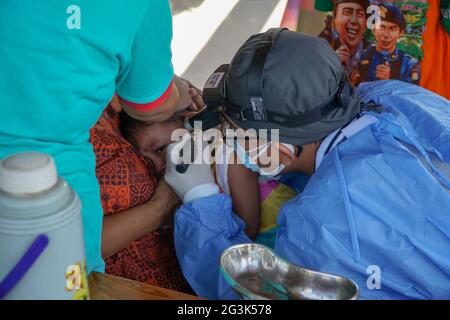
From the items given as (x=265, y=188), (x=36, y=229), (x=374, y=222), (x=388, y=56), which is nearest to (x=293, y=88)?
(x=374, y=222)

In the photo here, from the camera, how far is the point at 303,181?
1641mm

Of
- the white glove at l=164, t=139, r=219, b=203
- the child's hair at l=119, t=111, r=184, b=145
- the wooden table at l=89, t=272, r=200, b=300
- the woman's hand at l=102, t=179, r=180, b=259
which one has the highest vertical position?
the wooden table at l=89, t=272, r=200, b=300

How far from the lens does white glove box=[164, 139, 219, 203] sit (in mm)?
1424

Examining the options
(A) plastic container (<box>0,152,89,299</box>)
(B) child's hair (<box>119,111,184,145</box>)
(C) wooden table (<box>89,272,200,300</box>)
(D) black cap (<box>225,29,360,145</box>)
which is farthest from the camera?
(B) child's hair (<box>119,111,184,145</box>)

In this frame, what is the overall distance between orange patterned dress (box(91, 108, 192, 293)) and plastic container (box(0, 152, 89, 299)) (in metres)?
0.66

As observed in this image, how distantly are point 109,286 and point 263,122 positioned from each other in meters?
0.61

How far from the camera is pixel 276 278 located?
31.2 inches

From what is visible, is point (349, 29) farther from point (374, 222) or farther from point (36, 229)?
point (36, 229)

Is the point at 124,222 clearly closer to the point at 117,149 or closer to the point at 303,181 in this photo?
the point at 117,149

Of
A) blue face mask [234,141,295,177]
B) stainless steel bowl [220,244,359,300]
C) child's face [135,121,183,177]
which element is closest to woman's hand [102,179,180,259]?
child's face [135,121,183,177]

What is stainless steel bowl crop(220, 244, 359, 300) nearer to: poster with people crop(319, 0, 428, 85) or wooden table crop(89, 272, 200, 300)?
wooden table crop(89, 272, 200, 300)

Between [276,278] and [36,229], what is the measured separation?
349 millimetres

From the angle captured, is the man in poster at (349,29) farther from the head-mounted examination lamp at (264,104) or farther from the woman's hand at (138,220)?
the woman's hand at (138,220)
